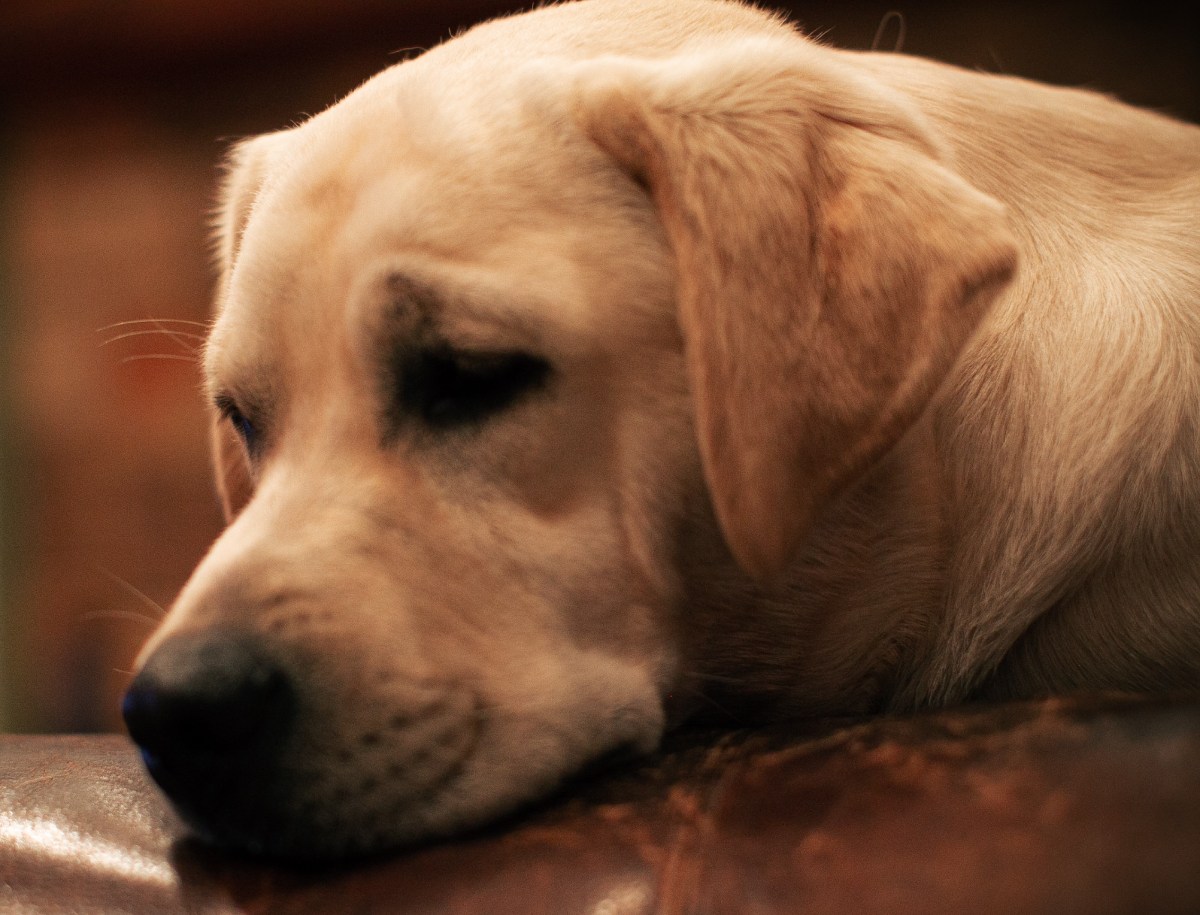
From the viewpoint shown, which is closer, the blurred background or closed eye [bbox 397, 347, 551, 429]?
closed eye [bbox 397, 347, 551, 429]

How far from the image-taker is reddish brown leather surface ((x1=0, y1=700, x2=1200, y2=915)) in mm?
581

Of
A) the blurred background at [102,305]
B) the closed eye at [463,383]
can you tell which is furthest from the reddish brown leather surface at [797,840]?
the blurred background at [102,305]

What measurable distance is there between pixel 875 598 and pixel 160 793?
0.66 metres

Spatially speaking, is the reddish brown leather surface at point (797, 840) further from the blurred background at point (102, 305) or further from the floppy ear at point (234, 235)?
the blurred background at point (102, 305)

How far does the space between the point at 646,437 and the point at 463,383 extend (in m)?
0.17

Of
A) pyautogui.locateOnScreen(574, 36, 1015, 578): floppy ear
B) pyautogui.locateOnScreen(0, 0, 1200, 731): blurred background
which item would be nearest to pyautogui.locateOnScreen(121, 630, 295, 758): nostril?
pyautogui.locateOnScreen(574, 36, 1015, 578): floppy ear

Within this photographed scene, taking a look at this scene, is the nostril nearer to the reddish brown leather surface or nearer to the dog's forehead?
the reddish brown leather surface

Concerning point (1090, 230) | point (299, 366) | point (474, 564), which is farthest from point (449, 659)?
point (1090, 230)

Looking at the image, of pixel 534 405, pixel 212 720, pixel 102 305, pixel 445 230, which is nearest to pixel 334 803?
pixel 212 720

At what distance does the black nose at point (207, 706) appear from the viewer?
0.82 m

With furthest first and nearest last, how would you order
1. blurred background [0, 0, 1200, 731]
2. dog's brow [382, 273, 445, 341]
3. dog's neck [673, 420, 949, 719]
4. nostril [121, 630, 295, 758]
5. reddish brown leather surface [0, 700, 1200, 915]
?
1. blurred background [0, 0, 1200, 731]
2. dog's neck [673, 420, 949, 719]
3. dog's brow [382, 273, 445, 341]
4. nostril [121, 630, 295, 758]
5. reddish brown leather surface [0, 700, 1200, 915]

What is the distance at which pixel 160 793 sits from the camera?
0.86 metres

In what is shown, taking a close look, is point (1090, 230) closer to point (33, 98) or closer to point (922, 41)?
point (922, 41)

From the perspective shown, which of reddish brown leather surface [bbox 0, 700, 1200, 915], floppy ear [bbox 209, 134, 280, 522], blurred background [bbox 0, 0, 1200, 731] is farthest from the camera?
blurred background [bbox 0, 0, 1200, 731]
